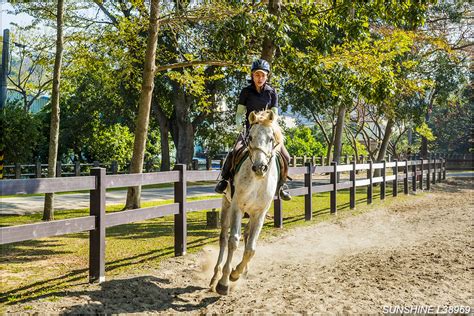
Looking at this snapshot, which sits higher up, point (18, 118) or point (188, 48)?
point (188, 48)

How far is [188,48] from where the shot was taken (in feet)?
49.6

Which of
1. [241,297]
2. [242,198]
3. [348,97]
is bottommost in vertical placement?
[241,297]

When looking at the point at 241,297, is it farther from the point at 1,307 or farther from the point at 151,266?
the point at 1,307

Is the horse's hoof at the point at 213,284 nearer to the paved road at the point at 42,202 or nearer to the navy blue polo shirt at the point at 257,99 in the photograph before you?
the navy blue polo shirt at the point at 257,99

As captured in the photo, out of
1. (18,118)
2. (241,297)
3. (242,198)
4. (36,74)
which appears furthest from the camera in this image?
(36,74)

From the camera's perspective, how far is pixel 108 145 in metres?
34.4

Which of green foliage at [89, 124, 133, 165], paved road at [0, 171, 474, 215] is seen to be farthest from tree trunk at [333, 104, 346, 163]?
green foliage at [89, 124, 133, 165]

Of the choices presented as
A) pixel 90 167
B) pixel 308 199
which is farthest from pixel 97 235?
pixel 90 167

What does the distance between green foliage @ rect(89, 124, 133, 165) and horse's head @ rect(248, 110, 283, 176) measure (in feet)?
96.7

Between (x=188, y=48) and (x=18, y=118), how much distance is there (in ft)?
41.5

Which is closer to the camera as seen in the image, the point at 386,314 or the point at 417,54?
the point at 386,314

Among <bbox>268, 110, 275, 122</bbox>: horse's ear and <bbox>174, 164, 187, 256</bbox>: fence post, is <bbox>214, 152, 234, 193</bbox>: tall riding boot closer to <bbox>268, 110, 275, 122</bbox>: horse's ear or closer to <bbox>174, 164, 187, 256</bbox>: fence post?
<bbox>268, 110, 275, 122</bbox>: horse's ear

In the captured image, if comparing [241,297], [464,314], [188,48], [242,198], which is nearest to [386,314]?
[464,314]

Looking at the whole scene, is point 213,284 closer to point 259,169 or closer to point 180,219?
point 259,169
